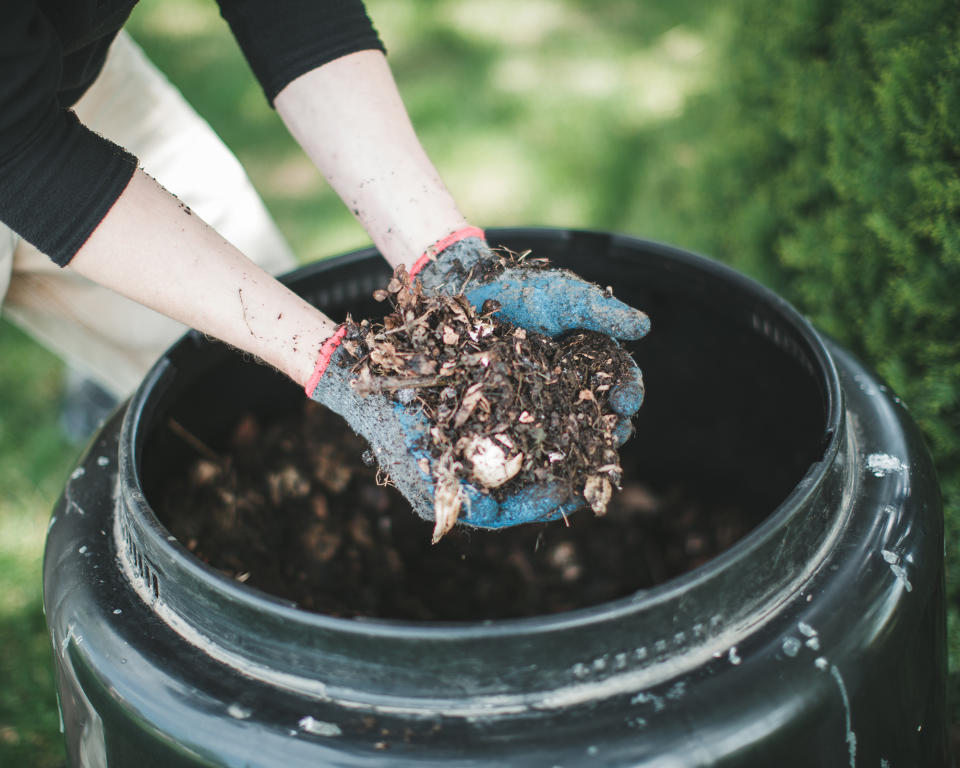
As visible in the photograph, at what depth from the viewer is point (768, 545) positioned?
853mm

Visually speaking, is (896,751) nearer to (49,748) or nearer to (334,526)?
(334,526)

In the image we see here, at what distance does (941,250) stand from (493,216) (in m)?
1.78

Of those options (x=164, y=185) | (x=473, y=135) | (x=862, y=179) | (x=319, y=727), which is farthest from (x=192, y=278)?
(x=473, y=135)

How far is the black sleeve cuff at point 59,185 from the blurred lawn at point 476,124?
4.44 feet

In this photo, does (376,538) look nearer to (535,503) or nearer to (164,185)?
(535,503)

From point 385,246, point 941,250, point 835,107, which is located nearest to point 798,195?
point 835,107

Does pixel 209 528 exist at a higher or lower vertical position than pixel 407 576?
higher

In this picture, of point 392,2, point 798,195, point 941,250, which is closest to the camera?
point 941,250

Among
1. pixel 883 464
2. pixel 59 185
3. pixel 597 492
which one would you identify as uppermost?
pixel 59 185

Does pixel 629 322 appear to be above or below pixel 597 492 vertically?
above

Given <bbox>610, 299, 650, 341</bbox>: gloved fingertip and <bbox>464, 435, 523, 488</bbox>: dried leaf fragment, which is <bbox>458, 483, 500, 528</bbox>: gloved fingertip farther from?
<bbox>610, 299, 650, 341</bbox>: gloved fingertip

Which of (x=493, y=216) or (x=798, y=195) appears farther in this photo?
(x=493, y=216)

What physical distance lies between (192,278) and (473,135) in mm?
2587

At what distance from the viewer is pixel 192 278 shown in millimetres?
1053
